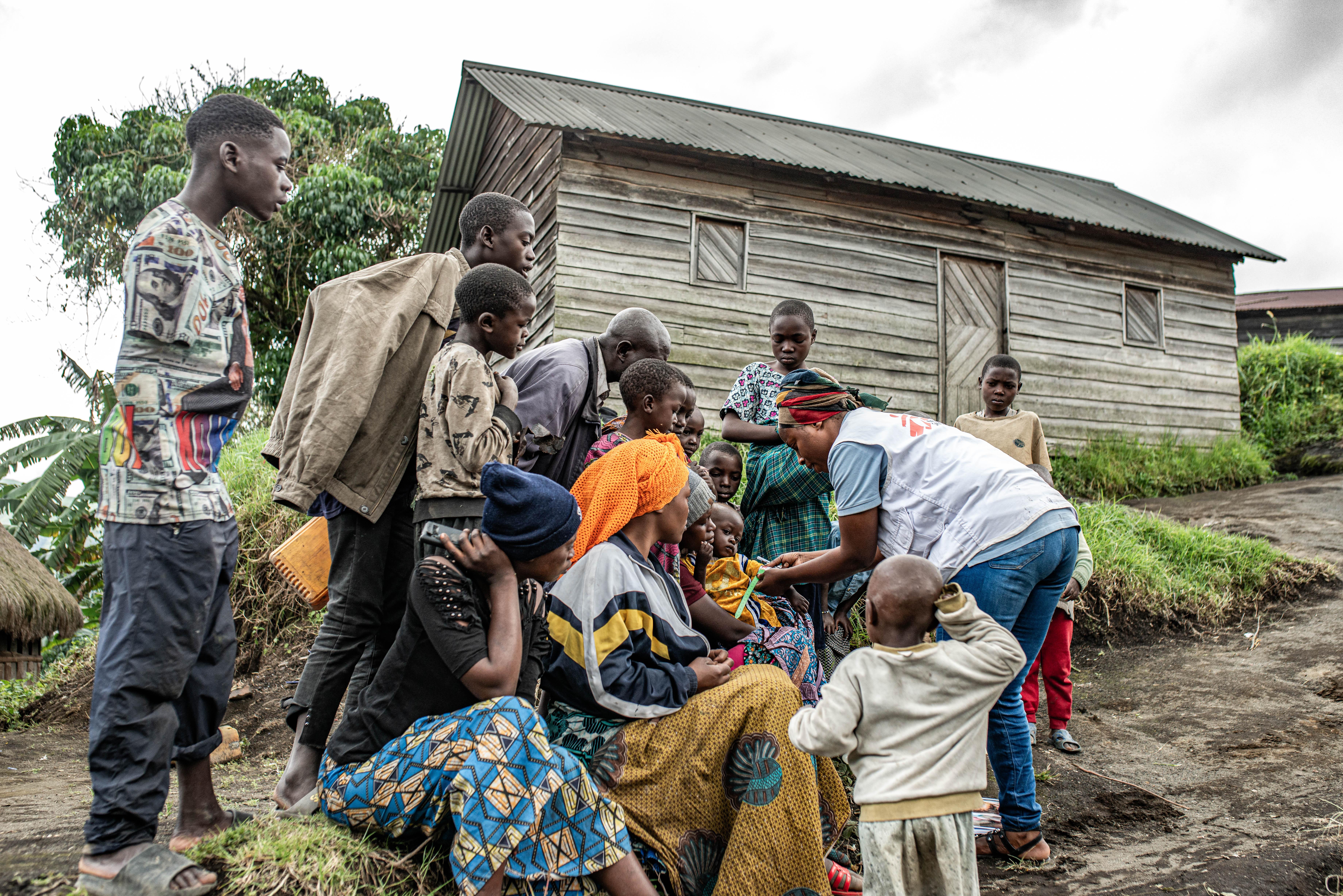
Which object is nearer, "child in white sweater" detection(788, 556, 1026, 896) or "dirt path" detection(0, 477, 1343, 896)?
"child in white sweater" detection(788, 556, 1026, 896)

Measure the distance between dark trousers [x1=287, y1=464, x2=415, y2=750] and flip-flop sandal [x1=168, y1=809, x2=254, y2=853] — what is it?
289 mm

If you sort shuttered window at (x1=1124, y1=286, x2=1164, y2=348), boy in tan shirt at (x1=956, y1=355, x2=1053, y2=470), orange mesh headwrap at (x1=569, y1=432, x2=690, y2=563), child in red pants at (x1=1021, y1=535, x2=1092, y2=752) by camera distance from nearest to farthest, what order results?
orange mesh headwrap at (x1=569, y1=432, x2=690, y2=563) < child in red pants at (x1=1021, y1=535, x2=1092, y2=752) < boy in tan shirt at (x1=956, y1=355, x2=1053, y2=470) < shuttered window at (x1=1124, y1=286, x2=1164, y2=348)

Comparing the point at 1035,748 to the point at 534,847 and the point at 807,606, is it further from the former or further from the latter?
the point at 534,847

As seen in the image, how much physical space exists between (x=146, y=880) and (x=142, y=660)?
0.48 meters

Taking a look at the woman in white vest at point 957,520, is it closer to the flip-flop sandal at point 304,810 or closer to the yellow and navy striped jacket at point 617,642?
the yellow and navy striped jacket at point 617,642

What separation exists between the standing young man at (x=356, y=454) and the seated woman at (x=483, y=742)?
0.25 metres

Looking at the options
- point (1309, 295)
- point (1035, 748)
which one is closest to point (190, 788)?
point (1035, 748)

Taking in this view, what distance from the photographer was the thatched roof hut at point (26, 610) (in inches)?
211

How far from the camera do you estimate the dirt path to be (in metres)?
2.96

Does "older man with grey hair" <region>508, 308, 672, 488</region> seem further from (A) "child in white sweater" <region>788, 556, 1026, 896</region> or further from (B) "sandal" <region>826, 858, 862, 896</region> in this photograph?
(B) "sandal" <region>826, 858, 862, 896</region>

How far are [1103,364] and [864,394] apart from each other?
35.8 feet

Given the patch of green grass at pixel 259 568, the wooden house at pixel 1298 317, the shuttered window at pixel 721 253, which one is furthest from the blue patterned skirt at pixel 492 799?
the wooden house at pixel 1298 317

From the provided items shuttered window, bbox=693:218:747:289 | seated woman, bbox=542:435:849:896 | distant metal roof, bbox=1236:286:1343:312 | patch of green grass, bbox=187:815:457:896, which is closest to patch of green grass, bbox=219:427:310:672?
patch of green grass, bbox=187:815:457:896

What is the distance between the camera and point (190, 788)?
2.33m
